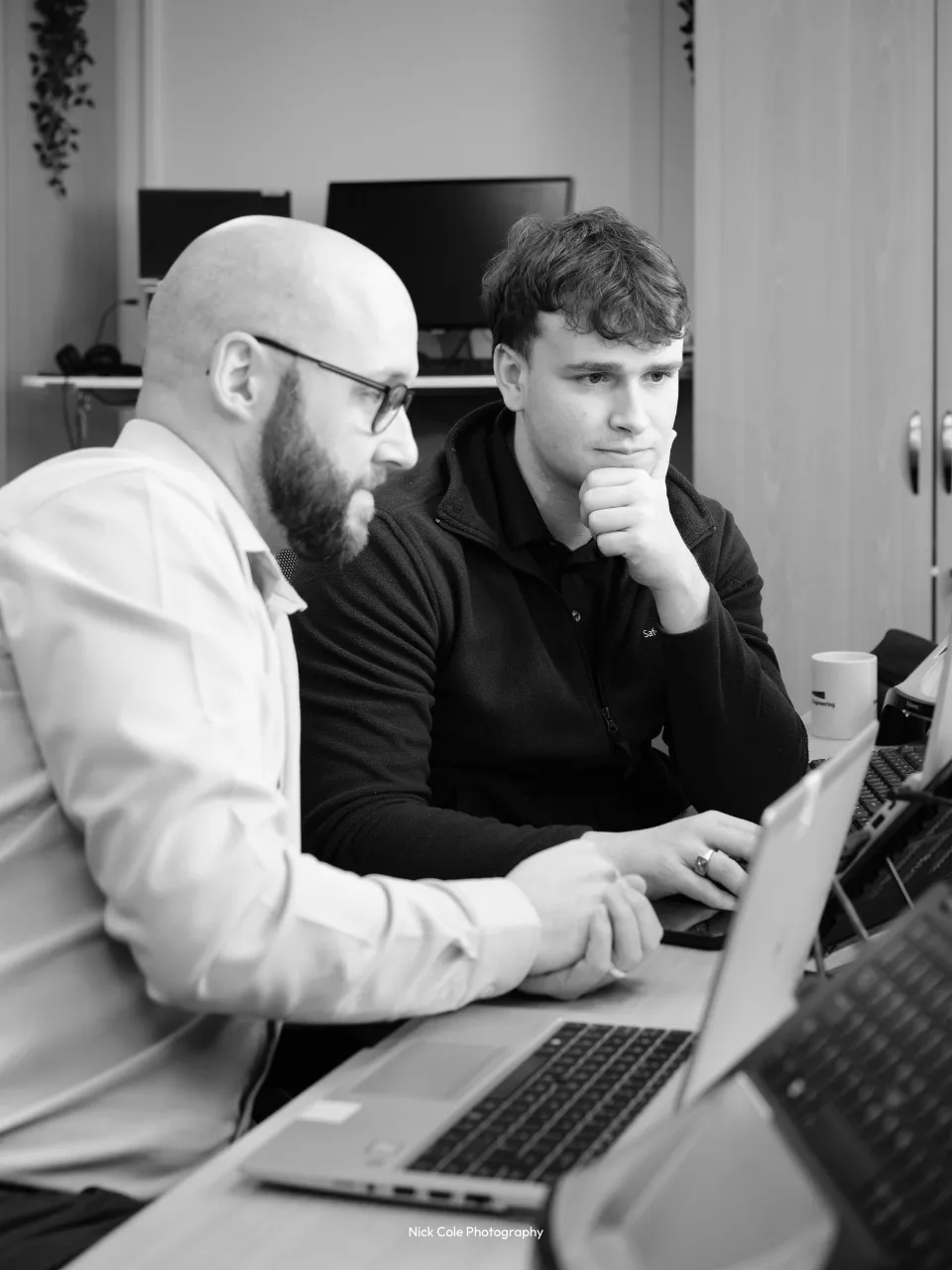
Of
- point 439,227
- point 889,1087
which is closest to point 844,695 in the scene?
point 889,1087

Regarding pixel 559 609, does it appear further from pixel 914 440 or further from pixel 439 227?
pixel 439 227

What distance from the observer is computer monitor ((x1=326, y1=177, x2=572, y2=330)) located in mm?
3582

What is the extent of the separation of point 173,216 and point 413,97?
748 millimetres

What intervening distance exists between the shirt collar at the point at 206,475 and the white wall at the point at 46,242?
270 cm

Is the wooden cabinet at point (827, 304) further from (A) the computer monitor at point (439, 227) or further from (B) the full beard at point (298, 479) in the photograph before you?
(B) the full beard at point (298, 479)

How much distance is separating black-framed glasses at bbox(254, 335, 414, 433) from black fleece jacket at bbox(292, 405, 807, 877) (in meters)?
0.35

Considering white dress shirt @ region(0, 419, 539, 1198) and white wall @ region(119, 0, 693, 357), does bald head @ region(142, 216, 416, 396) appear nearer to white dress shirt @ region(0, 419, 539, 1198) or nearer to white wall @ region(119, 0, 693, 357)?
white dress shirt @ region(0, 419, 539, 1198)

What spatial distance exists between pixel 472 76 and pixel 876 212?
125 centimetres

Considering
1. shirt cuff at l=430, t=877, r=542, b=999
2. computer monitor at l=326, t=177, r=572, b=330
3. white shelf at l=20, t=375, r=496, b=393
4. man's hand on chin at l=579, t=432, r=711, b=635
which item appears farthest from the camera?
computer monitor at l=326, t=177, r=572, b=330

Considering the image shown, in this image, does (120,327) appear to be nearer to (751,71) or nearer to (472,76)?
(472,76)

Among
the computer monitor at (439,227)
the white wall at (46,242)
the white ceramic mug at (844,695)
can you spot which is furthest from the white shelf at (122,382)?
the white ceramic mug at (844,695)

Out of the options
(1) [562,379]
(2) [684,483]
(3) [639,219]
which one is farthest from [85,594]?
(3) [639,219]

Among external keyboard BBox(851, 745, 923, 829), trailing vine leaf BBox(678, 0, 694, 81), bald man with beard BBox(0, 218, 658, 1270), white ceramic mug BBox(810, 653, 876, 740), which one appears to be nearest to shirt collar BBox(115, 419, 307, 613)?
bald man with beard BBox(0, 218, 658, 1270)

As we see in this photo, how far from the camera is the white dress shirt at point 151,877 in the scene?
2.80 ft
